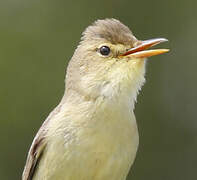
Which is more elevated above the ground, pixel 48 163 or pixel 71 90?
pixel 71 90

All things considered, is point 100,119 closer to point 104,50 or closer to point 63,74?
point 104,50

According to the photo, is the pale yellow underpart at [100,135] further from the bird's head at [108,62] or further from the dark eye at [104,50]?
the dark eye at [104,50]

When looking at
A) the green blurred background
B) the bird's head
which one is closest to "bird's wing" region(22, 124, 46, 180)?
the bird's head

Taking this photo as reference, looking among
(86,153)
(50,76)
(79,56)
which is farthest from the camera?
(50,76)

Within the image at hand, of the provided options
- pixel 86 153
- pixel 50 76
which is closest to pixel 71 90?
pixel 86 153

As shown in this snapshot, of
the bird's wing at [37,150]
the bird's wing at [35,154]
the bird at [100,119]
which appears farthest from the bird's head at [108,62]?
the bird's wing at [35,154]

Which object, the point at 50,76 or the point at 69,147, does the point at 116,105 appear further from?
the point at 50,76

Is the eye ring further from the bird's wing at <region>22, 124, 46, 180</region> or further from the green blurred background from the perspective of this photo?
the green blurred background
